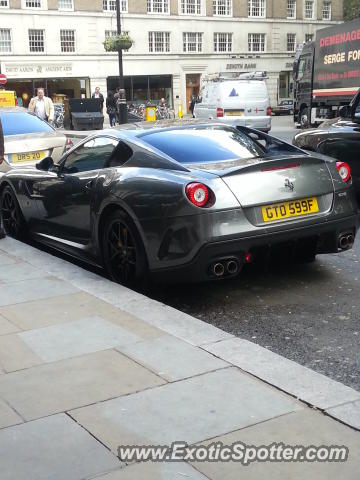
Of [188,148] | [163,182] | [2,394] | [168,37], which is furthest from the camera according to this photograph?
[168,37]

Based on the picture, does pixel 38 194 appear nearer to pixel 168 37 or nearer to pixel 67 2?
pixel 67 2

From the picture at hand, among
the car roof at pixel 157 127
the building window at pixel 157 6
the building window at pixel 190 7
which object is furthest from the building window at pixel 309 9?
the car roof at pixel 157 127

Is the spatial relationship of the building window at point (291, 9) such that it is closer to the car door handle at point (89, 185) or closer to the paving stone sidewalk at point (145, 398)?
the car door handle at point (89, 185)

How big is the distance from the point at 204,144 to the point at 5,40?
4257 cm

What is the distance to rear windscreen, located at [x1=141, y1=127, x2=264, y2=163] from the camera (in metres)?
5.43

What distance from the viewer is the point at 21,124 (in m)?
11.1

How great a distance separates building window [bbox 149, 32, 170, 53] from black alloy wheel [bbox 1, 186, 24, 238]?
1772 inches

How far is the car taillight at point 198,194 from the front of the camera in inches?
187

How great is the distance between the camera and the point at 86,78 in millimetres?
47938

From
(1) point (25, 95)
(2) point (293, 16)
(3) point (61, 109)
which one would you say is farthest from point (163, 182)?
(2) point (293, 16)

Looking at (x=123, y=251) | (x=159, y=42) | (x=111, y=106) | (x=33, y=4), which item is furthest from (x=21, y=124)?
(x=159, y=42)

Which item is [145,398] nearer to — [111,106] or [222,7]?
[111,106]

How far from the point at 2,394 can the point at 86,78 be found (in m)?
46.7
